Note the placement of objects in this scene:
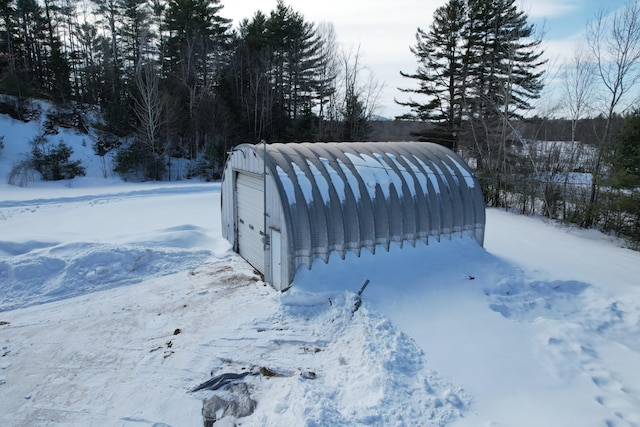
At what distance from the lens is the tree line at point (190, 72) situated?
84.6 feet

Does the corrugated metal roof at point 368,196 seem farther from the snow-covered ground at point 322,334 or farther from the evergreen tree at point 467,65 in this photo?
the evergreen tree at point 467,65

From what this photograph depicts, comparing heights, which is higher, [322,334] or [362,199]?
[362,199]

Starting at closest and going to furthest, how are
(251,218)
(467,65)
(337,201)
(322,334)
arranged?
(322,334)
(337,201)
(251,218)
(467,65)

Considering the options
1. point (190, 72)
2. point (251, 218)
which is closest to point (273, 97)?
point (190, 72)

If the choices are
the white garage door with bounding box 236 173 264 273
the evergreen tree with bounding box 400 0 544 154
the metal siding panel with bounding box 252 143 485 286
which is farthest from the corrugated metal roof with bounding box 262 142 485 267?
the evergreen tree with bounding box 400 0 544 154

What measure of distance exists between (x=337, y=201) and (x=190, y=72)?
2520cm

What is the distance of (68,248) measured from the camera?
856 centimetres

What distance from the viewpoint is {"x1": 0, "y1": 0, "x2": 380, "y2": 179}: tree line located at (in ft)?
84.6

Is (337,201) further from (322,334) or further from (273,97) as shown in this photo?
(273,97)

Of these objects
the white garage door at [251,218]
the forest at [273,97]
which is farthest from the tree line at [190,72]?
the white garage door at [251,218]

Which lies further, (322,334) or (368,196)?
(368,196)

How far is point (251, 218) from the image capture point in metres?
8.74

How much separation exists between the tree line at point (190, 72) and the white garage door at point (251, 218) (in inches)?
618

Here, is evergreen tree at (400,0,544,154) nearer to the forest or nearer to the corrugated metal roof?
the forest
